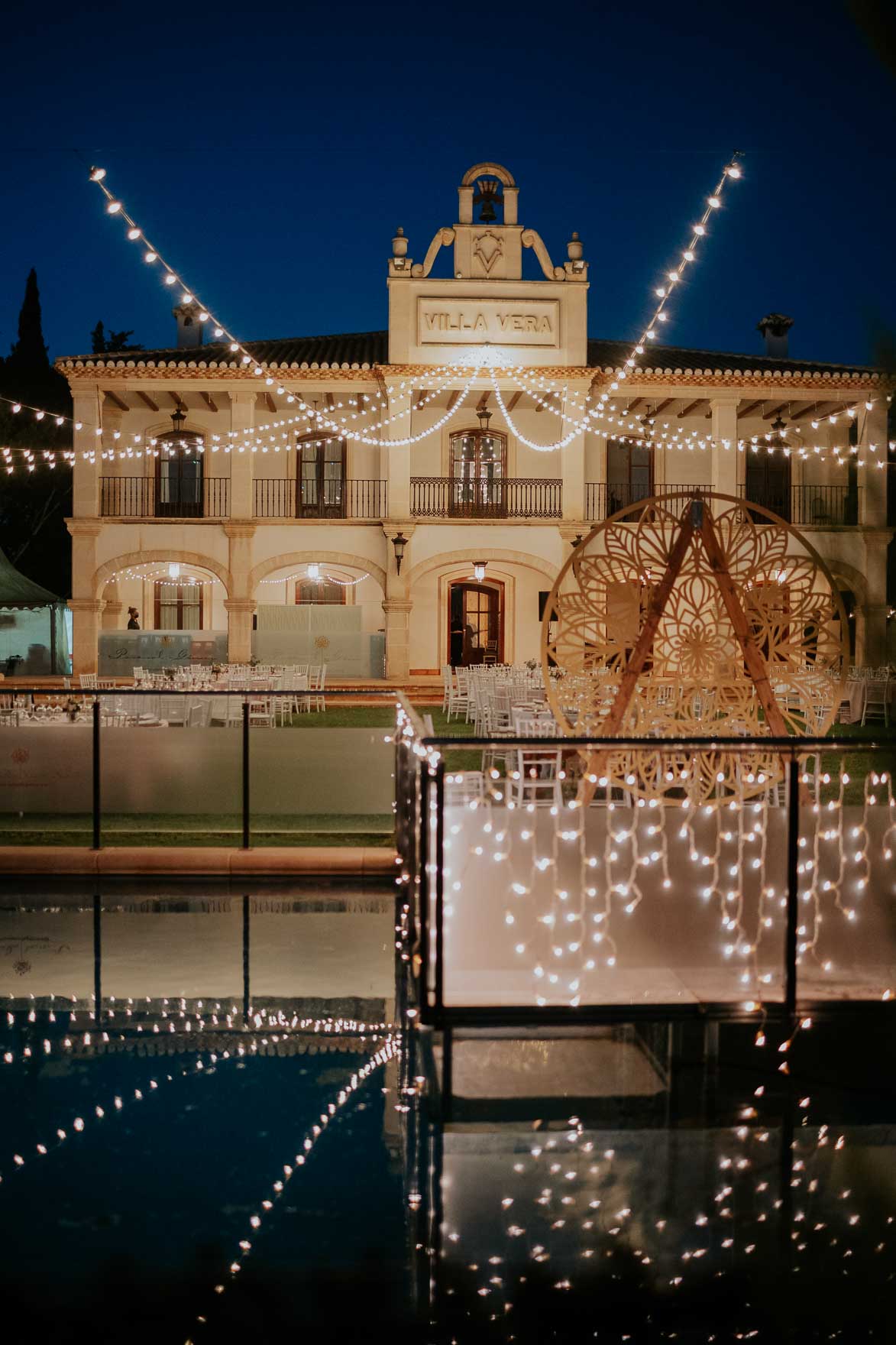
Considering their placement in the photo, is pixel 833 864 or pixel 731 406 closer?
pixel 833 864

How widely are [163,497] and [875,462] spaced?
76.5ft

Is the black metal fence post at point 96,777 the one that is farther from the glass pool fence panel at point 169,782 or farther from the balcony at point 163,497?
the balcony at point 163,497

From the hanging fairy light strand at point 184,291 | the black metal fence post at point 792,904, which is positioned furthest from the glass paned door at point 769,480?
the black metal fence post at point 792,904

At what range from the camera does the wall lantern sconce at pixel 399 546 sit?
69.3 feet

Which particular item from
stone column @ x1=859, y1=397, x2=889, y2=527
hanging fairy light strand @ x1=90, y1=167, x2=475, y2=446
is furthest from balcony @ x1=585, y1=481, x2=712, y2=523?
stone column @ x1=859, y1=397, x2=889, y2=527

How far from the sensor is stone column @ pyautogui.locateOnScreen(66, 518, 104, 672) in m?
21.0

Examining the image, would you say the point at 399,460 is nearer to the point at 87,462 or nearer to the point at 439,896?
the point at 87,462

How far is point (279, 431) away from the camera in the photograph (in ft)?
75.5

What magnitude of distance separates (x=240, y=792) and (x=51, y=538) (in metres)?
26.5

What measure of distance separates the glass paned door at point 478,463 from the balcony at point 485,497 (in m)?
0.02

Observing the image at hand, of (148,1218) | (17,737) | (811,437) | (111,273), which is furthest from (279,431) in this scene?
(111,273)

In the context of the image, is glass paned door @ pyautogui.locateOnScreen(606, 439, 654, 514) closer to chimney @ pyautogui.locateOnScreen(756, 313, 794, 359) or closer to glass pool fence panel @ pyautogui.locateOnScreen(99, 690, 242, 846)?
chimney @ pyautogui.locateOnScreen(756, 313, 794, 359)

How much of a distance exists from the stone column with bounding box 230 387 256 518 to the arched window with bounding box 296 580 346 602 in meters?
2.47

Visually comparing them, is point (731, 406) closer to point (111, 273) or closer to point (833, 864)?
point (833, 864)
